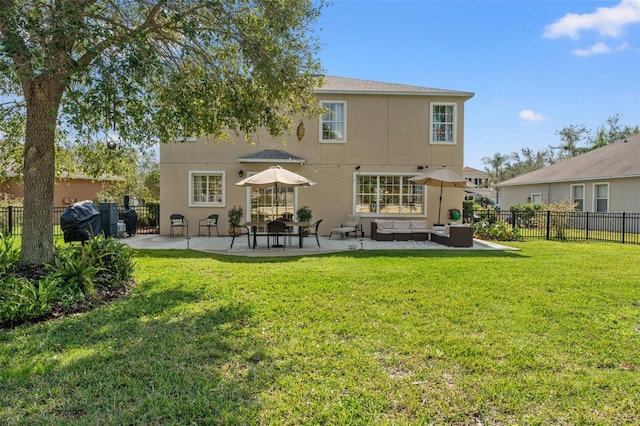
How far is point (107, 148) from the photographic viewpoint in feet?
27.0

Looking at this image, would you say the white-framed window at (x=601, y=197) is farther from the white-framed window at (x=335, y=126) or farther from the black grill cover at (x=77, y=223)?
the black grill cover at (x=77, y=223)

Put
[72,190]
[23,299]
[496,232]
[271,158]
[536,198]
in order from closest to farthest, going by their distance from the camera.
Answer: [23,299] < [496,232] < [271,158] < [72,190] < [536,198]

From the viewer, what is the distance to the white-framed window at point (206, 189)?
14.6 m

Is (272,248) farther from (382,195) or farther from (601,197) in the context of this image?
(601,197)

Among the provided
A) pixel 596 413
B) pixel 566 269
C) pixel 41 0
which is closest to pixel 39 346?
pixel 41 0

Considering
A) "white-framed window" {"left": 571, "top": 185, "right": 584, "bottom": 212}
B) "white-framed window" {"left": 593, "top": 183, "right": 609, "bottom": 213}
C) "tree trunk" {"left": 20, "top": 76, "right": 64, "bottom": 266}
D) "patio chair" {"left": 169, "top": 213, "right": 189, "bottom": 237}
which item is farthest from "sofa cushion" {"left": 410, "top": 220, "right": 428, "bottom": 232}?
"white-framed window" {"left": 571, "top": 185, "right": 584, "bottom": 212}

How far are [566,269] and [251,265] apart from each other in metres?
7.09

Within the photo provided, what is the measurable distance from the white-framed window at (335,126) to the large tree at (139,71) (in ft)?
21.8

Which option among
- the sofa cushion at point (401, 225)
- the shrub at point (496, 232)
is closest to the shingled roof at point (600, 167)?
the shrub at point (496, 232)

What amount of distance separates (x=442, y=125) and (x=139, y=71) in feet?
41.2

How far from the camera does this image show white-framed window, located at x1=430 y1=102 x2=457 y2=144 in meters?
14.7

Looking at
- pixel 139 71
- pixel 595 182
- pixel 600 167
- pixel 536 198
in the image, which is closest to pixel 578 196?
pixel 595 182

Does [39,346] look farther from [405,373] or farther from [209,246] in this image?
[209,246]

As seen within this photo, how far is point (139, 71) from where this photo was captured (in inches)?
190
